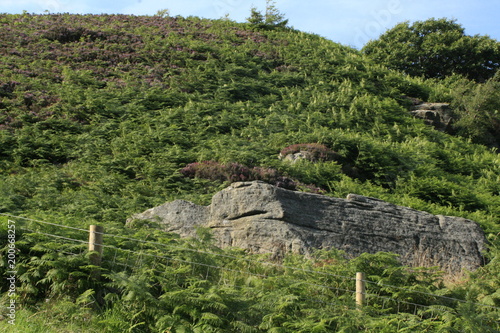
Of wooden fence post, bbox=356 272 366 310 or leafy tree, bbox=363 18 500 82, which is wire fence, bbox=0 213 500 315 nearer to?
wooden fence post, bbox=356 272 366 310

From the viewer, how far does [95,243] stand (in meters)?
7.22

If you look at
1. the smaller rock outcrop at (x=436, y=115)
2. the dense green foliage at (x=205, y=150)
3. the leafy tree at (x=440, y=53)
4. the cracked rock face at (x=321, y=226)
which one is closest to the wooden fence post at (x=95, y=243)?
the dense green foliage at (x=205, y=150)

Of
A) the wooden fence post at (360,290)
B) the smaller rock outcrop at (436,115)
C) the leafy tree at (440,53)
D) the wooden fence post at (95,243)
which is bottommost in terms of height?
the wooden fence post at (360,290)

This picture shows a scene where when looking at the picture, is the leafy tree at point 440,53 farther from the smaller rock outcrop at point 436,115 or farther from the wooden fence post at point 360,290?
the wooden fence post at point 360,290

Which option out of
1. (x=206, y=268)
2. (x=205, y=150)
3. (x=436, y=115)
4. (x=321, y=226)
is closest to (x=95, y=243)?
(x=206, y=268)

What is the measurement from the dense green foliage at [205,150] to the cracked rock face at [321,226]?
0.90 meters

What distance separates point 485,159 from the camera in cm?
2158

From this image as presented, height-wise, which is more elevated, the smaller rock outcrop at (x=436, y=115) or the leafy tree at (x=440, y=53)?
A: the leafy tree at (x=440, y=53)

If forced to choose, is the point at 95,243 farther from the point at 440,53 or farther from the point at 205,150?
the point at 440,53

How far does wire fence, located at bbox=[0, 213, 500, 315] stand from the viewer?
7.17 meters

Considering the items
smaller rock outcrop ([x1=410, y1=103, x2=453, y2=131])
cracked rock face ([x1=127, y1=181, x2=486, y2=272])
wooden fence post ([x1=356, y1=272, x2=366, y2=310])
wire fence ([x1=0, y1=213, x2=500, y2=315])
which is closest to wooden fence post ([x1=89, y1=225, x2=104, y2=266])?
wire fence ([x1=0, y1=213, x2=500, y2=315])

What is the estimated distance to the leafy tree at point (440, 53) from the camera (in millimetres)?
39406

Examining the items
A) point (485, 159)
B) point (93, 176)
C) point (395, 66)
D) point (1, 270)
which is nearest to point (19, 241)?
point (1, 270)

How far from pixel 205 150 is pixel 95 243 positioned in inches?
372
